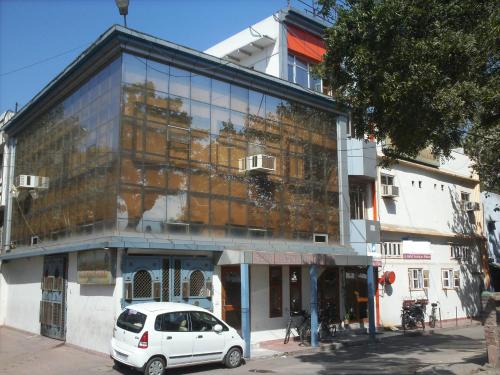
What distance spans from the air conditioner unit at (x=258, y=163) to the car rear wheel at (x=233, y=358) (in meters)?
6.89

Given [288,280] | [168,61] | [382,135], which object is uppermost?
[168,61]

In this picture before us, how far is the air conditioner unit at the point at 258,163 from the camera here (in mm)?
18797

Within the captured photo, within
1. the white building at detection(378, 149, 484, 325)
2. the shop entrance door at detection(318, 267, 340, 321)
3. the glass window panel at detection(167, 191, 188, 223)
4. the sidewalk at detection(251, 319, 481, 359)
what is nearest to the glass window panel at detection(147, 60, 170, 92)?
the glass window panel at detection(167, 191, 188, 223)

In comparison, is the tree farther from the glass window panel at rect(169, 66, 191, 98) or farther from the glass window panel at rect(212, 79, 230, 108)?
the glass window panel at rect(212, 79, 230, 108)

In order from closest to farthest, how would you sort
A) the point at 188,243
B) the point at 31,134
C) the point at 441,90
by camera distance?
the point at 441,90 → the point at 188,243 → the point at 31,134

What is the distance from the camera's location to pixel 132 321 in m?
12.9

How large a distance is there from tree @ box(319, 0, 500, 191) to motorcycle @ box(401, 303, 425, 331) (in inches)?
500

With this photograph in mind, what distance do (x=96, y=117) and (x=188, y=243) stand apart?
5.55 meters

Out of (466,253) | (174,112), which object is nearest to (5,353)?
(174,112)

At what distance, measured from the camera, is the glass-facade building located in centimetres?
1659

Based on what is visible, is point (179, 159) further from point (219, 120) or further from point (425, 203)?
point (425, 203)

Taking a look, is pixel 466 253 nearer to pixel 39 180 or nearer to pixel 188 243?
pixel 188 243

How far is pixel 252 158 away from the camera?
19.0 metres

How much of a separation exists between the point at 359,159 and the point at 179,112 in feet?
29.9
